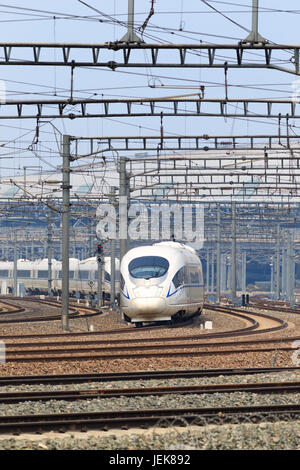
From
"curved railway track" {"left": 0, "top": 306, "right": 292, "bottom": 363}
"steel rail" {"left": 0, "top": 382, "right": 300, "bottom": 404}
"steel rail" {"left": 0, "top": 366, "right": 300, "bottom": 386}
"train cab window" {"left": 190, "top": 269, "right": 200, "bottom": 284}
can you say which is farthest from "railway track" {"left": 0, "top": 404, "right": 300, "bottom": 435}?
"train cab window" {"left": 190, "top": 269, "right": 200, "bottom": 284}

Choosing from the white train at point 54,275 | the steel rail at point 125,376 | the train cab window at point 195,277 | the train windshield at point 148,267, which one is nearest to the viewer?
the steel rail at point 125,376

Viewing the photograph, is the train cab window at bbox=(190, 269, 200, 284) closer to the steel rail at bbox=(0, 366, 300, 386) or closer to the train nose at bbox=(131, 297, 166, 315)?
the train nose at bbox=(131, 297, 166, 315)

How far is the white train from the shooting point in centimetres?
6481

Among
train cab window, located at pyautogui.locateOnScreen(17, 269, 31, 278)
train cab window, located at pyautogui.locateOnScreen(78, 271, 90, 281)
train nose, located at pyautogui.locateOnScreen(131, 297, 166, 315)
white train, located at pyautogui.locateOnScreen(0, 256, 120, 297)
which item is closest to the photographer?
train nose, located at pyautogui.locateOnScreen(131, 297, 166, 315)

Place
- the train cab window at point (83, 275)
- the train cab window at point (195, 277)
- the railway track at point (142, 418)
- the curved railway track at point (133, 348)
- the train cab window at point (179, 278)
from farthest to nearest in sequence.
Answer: the train cab window at point (83, 275), the train cab window at point (195, 277), the train cab window at point (179, 278), the curved railway track at point (133, 348), the railway track at point (142, 418)

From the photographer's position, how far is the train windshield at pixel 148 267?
28.0 meters

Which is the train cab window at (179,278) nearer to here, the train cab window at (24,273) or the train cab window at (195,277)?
the train cab window at (195,277)

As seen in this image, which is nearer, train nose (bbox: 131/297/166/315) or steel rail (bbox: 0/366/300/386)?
steel rail (bbox: 0/366/300/386)

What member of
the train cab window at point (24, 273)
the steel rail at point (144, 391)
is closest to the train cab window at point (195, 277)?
the steel rail at point (144, 391)

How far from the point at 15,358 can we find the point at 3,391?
437cm

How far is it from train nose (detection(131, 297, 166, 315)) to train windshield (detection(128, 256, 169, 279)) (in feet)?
2.76

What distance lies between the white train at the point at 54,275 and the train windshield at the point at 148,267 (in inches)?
1183

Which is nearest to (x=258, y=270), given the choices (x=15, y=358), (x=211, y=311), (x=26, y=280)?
(x=26, y=280)

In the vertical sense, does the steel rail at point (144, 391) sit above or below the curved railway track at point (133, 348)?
above
